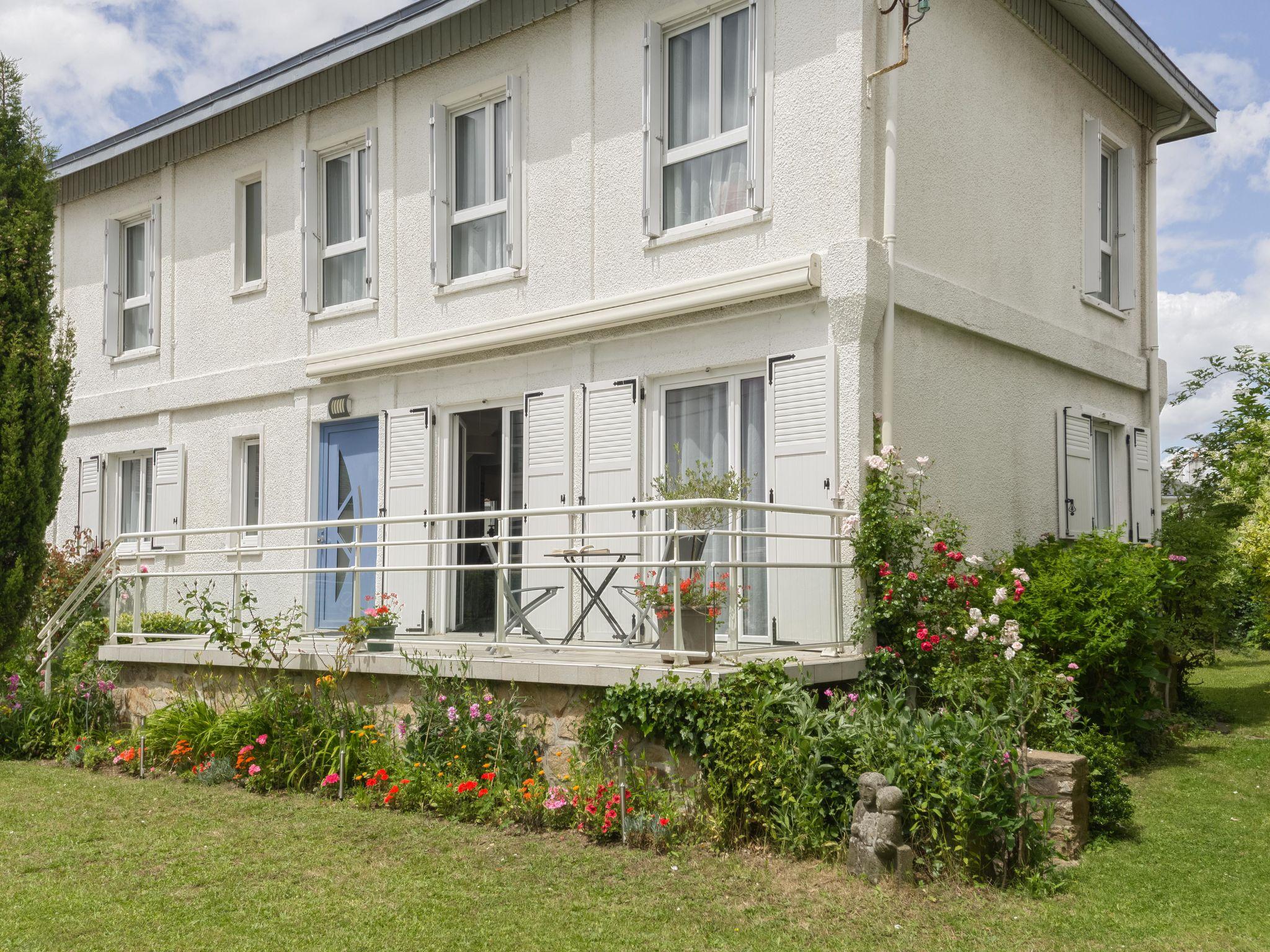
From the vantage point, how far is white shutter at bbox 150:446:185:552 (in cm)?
1345

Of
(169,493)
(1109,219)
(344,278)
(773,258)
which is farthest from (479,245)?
(1109,219)

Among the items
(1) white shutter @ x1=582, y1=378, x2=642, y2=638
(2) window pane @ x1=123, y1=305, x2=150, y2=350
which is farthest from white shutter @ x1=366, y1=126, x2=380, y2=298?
(2) window pane @ x1=123, y1=305, x2=150, y2=350

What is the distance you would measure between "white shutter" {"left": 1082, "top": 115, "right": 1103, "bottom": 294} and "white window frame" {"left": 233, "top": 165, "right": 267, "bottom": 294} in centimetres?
846

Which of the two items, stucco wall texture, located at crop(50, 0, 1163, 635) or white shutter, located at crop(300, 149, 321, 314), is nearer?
stucco wall texture, located at crop(50, 0, 1163, 635)

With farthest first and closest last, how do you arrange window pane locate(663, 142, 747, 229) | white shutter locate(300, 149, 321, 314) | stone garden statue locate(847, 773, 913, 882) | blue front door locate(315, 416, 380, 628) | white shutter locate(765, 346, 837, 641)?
white shutter locate(300, 149, 321, 314) → blue front door locate(315, 416, 380, 628) → window pane locate(663, 142, 747, 229) → white shutter locate(765, 346, 837, 641) → stone garden statue locate(847, 773, 913, 882)

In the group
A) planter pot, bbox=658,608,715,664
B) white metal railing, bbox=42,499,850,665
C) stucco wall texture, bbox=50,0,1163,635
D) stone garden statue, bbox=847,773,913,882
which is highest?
stucco wall texture, bbox=50,0,1163,635

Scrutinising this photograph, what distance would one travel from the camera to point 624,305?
9.58 m

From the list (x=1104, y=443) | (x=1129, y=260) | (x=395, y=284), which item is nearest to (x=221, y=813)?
(x=395, y=284)

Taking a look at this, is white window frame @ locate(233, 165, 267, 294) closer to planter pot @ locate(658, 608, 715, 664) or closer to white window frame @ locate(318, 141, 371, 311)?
white window frame @ locate(318, 141, 371, 311)

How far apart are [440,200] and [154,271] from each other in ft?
15.9

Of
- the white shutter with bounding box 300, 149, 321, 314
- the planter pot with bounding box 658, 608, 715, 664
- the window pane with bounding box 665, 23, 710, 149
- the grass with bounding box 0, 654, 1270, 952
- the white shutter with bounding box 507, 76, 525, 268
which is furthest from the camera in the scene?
the white shutter with bounding box 300, 149, 321, 314

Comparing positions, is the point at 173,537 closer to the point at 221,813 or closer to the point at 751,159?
the point at 221,813

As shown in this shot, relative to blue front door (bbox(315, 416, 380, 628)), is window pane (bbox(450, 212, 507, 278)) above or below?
above

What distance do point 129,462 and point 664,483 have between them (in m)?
8.25
